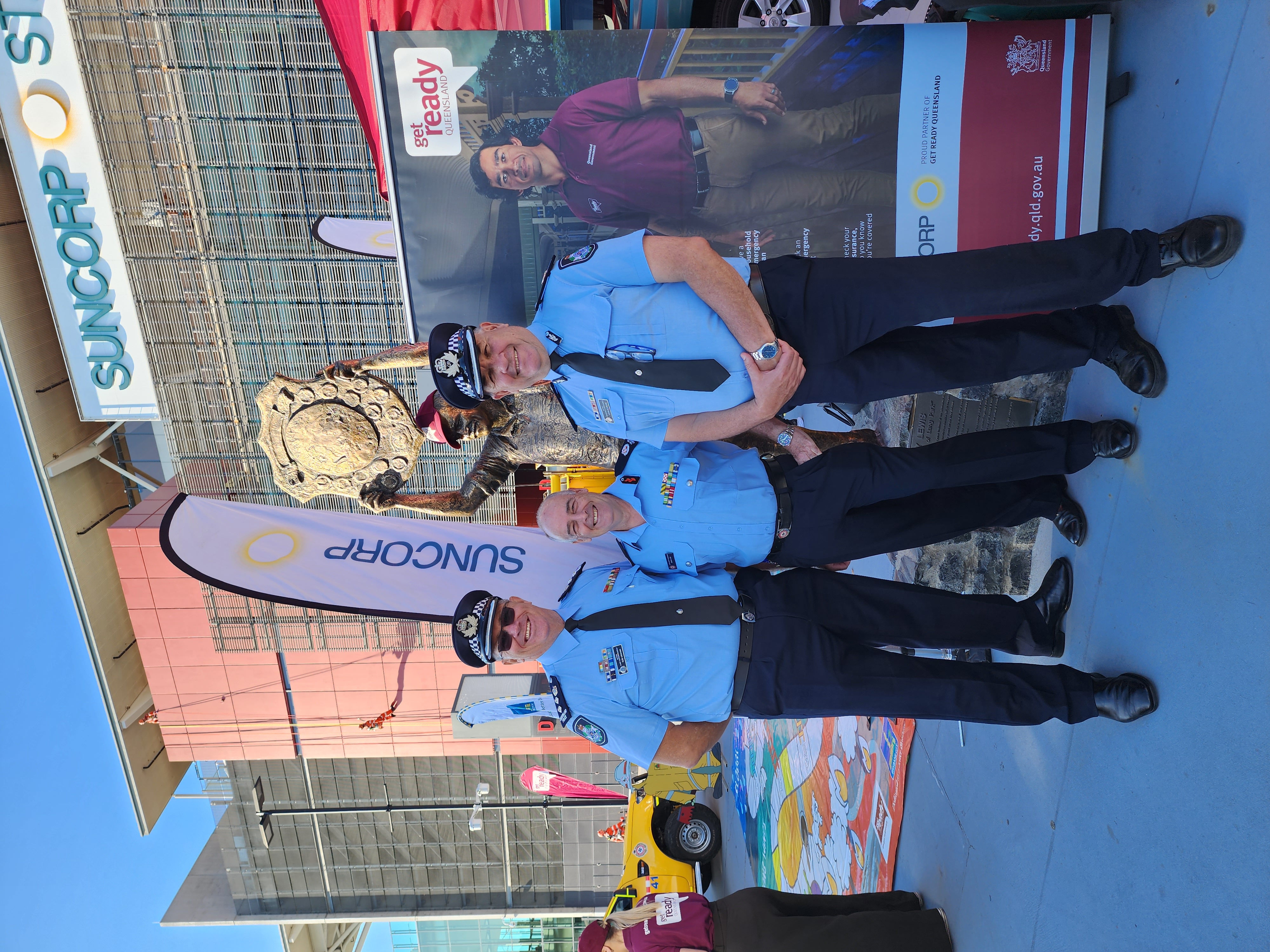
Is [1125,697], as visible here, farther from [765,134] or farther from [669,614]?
[765,134]

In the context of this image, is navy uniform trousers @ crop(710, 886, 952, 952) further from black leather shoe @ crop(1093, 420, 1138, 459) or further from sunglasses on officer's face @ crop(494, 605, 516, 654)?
black leather shoe @ crop(1093, 420, 1138, 459)

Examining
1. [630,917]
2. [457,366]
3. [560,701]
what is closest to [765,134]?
[457,366]

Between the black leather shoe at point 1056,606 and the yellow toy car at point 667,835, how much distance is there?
6.55 metres

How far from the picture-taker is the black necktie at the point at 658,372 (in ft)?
Answer: 8.89

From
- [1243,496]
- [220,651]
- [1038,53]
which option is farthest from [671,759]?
[220,651]

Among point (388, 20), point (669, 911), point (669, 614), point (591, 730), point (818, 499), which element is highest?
point (388, 20)

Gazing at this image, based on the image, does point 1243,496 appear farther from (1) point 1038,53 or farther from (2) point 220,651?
(2) point 220,651

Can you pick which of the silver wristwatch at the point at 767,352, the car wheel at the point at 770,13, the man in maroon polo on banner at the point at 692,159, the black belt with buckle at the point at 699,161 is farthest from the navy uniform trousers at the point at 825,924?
the car wheel at the point at 770,13

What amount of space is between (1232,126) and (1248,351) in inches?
30.9

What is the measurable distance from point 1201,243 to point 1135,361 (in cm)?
44

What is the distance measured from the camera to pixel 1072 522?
304 centimetres

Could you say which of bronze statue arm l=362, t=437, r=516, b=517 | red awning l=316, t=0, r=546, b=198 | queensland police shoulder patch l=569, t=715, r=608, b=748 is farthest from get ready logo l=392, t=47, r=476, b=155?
queensland police shoulder patch l=569, t=715, r=608, b=748

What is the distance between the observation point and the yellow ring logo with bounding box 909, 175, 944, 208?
11.4 ft

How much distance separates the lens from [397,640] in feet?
36.2
